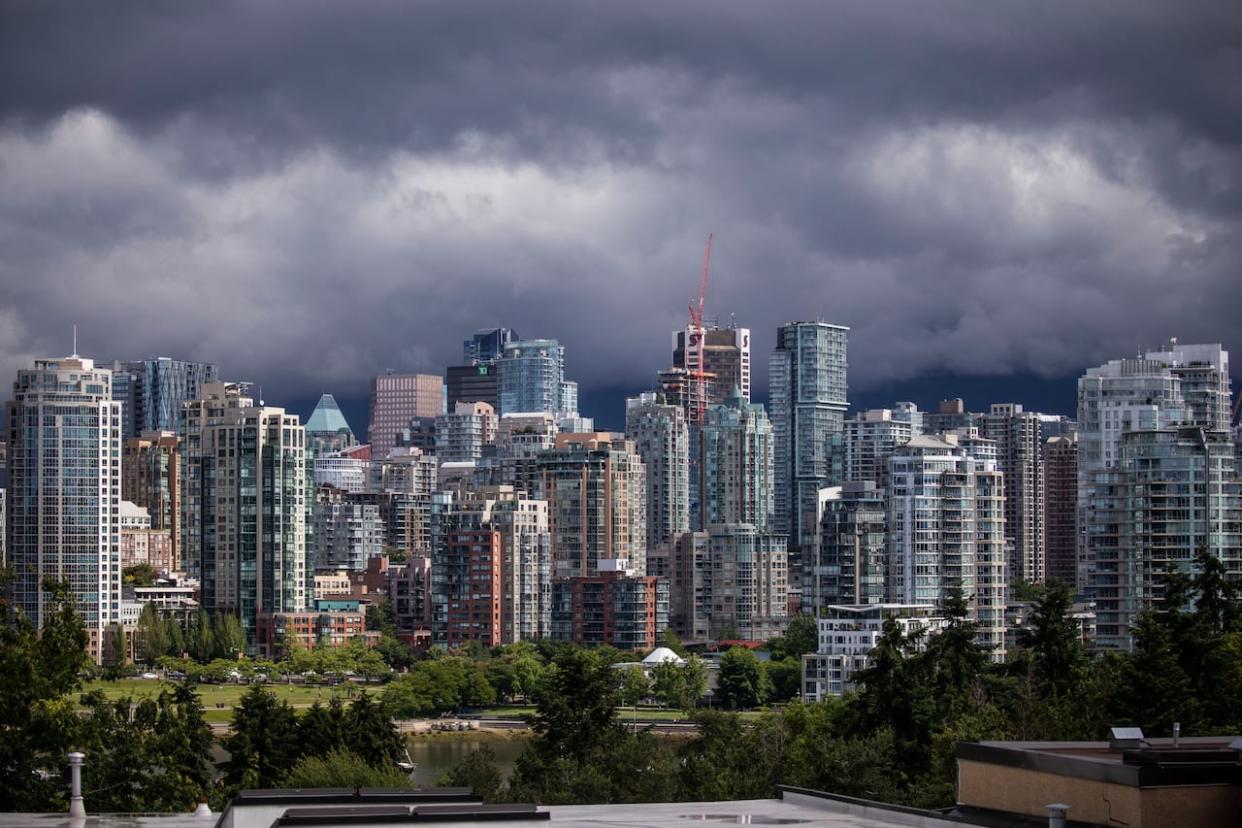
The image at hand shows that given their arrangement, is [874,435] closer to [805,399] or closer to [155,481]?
[805,399]

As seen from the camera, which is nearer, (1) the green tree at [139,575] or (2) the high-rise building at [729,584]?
(1) the green tree at [139,575]

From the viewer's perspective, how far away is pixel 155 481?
4692 inches

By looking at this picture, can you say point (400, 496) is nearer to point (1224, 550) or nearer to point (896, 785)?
point (1224, 550)

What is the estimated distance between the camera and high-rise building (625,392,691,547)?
408ft

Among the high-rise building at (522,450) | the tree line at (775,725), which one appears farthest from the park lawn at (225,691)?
the tree line at (775,725)

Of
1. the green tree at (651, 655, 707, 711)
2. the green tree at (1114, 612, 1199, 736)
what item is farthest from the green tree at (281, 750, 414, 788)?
the green tree at (651, 655, 707, 711)

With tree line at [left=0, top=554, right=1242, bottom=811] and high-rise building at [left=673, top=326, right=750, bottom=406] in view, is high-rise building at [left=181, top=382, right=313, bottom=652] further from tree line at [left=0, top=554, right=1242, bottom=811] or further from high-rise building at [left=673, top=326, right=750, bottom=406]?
high-rise building at [left=673, top=326, right=750, bottom=406]

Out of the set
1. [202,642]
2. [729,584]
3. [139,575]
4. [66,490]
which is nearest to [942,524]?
[729,584]

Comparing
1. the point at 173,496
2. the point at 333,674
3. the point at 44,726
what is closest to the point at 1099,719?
the point at 44,726

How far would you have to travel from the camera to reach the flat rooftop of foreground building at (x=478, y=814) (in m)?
10.8

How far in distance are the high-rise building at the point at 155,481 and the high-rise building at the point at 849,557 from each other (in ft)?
164

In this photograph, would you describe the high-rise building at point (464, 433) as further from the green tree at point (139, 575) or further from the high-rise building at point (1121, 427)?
the high-rise building at point (1121, 427)

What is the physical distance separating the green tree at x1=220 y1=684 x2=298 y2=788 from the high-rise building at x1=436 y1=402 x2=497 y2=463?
13977cm

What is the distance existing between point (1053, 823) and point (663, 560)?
318 feet
